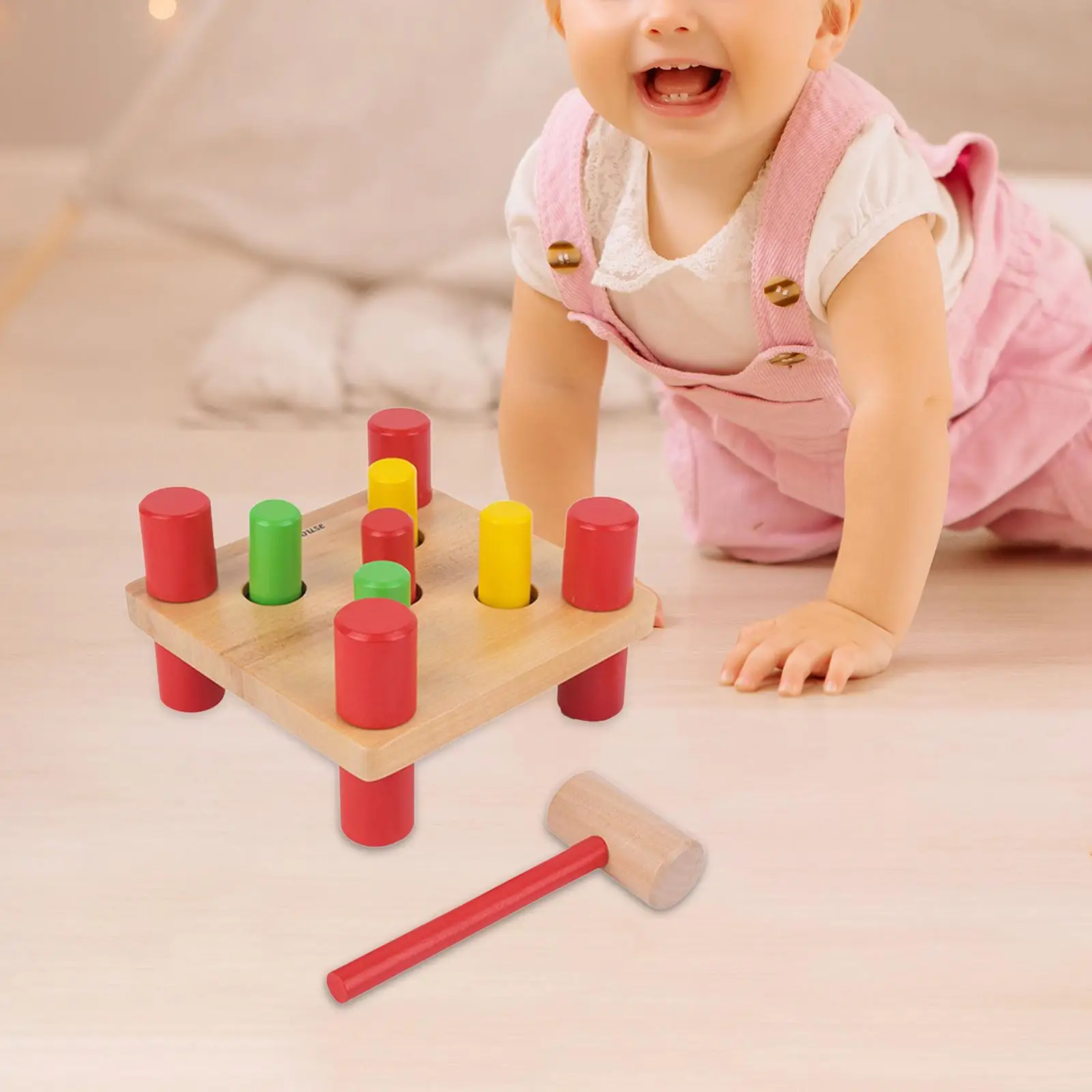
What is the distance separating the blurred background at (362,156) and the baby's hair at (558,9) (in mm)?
489

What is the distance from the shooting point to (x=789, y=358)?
932 mm

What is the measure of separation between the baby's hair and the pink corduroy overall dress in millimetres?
58

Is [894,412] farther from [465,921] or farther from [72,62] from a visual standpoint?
[72,62]

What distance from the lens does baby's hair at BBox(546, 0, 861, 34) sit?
84 cm

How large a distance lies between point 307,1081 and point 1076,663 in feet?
1.74

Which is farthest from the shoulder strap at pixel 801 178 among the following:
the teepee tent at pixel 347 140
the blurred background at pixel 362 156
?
the teepee tent at pixel 347 140

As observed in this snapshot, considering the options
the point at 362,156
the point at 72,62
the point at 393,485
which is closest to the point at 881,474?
the point at 393,485

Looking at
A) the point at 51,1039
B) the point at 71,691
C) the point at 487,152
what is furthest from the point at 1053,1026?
the point at 487,152

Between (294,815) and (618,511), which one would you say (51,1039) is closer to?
(294,815)

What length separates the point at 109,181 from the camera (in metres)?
1.57

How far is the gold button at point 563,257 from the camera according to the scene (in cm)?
96

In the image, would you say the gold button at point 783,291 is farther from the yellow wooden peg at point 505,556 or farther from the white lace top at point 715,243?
the yellow wooden peg at point 505,556

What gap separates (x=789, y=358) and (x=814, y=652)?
0.54 ft

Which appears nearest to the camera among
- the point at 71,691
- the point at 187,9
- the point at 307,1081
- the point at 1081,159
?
the point at 307,1081
